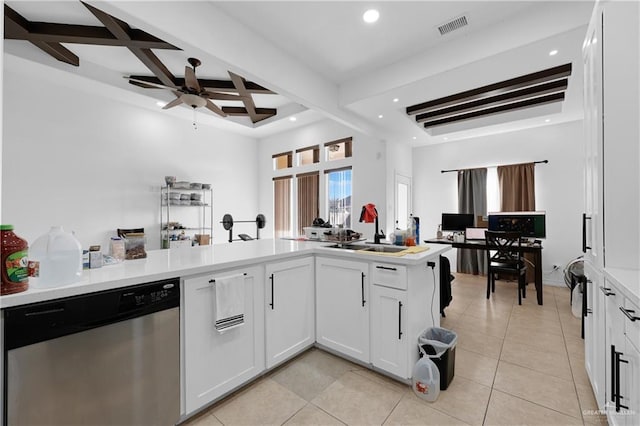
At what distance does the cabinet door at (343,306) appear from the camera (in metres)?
2.19

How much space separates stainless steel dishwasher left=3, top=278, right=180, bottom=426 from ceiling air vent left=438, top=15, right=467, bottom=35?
3.18m

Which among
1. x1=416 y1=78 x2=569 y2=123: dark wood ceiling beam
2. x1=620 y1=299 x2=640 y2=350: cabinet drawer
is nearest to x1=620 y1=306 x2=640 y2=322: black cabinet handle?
x1=620 y1=299 x2=640 y2=350: cabinet drawer

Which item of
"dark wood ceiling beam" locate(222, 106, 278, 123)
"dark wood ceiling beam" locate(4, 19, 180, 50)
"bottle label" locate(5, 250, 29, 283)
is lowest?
"bottle label" locate(5, 250, 29, 283)

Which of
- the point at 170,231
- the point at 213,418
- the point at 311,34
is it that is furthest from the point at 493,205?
the point at 170,231

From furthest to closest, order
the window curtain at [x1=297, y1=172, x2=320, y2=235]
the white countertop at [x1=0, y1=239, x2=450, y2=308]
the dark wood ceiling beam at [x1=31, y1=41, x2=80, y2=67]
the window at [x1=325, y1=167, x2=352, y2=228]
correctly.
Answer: the window curtain at [x1=297, y1=172, x2=320, y2=235] < the window at [x1=325, y1=167, x2=352, y2=228] < the dark wood ceiling beam at [x1=31, y1=41, x2=80, y2=67] < the white countertop at [x1=0, y1=239, x2=450, y2=308]

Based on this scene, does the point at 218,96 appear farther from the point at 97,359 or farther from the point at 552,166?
the point at 552,166

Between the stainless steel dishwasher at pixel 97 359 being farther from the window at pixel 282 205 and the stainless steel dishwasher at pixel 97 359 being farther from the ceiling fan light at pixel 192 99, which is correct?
the window at pixel 282 205

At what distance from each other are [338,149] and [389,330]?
433 cm

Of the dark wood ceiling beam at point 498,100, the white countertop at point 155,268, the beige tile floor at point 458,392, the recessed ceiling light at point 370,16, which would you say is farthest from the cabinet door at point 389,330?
the dark wood ceiling beam at point 498,100

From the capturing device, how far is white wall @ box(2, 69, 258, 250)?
148 inches

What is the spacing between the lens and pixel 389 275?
6.71 feet

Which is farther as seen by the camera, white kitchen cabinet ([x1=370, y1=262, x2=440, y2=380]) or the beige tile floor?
white kitchen cabinet ([x1=370, y1=262, x2=440, y2=380])

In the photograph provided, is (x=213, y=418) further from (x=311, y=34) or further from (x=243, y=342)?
(x=311, y=34)

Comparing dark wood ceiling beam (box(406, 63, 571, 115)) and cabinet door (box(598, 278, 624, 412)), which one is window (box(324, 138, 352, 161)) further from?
cabinet door (box(598, 278, 624, 412))
